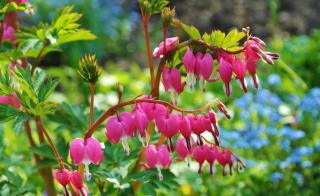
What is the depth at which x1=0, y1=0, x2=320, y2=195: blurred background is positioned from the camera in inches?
139

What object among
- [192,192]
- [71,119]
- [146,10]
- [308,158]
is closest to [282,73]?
[308,158]

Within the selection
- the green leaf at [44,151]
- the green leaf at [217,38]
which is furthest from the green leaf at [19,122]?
the green leaf at [217,38]

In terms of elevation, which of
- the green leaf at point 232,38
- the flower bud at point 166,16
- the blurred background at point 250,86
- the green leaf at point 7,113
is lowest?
the blurred background at point 250,86

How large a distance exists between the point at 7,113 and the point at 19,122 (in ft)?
0.21

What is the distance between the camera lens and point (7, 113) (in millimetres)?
1866

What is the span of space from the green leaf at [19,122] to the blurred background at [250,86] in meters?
0.47

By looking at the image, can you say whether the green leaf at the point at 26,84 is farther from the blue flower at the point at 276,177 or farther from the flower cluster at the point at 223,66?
the blue flower at the point at 276,177

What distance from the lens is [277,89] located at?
4812 millimetres

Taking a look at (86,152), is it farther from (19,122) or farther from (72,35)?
(72,35)

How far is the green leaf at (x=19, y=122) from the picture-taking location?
180 centimetres

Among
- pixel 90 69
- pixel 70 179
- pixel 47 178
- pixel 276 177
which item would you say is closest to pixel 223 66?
pixel 90 69

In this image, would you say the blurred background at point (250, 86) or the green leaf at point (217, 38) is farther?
the blurred background at point (250, 86)

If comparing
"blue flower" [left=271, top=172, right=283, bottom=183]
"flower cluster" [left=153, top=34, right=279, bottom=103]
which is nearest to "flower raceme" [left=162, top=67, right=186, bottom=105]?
"flower cluster" [left=153, top=34, right=279, bottom=103]

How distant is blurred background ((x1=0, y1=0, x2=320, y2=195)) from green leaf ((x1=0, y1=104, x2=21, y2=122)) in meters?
0.48
